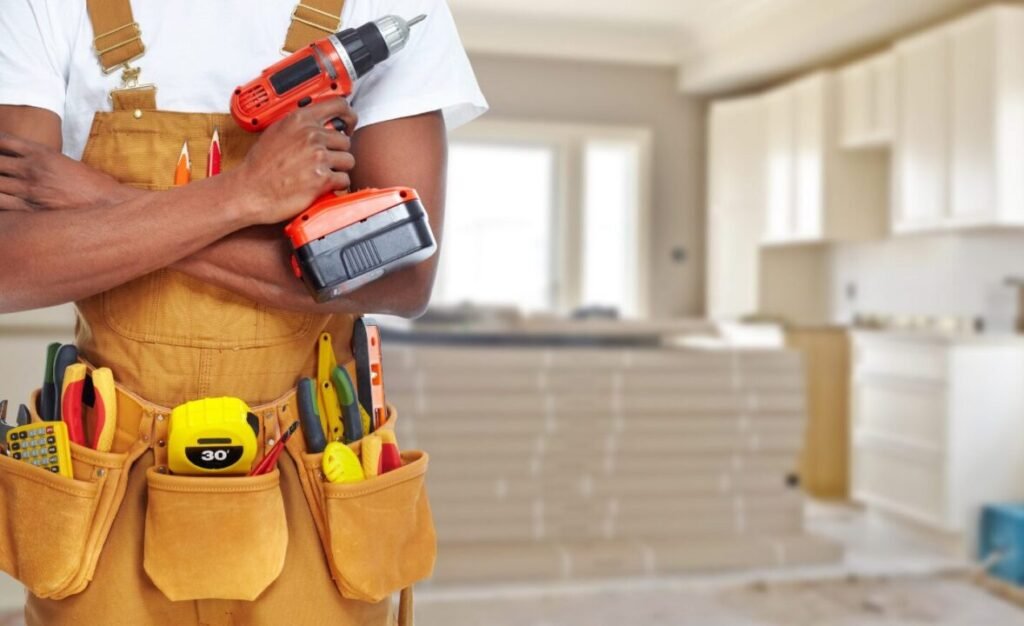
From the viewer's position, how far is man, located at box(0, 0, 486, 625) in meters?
0.86

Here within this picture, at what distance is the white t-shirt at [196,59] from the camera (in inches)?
35.2

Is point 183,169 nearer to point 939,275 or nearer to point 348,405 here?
point 348,405

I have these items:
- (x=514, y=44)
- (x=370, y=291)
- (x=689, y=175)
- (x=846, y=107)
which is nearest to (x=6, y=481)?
(x=370, y=291)

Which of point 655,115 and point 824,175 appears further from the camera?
point 655,115

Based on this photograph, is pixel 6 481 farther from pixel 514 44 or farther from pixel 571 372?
pixel 514 44

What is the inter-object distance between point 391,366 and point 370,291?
2689 millimetres

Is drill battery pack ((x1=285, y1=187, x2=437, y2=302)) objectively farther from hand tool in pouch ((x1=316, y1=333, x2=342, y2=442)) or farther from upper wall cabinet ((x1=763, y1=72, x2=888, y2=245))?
upper wall cabinet ((x1=763, y1=72, x2=888, y2=245))

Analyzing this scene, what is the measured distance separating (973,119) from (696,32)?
264 centimetres

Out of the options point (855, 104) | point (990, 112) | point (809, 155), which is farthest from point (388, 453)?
point (809, 155)

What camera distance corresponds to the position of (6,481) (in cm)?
91

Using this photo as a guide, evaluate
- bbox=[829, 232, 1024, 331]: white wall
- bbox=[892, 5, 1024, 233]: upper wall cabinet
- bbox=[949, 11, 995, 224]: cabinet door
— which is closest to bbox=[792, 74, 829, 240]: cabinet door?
bbox=[829, 232, 1024, 331]: white wall

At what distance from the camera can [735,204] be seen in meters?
7.16

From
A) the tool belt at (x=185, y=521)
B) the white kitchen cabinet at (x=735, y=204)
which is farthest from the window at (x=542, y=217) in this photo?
the tool belt at (x=185, y=521)

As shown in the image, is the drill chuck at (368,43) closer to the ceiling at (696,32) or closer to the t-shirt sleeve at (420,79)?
the t-shirt sleeve at (420,79)
